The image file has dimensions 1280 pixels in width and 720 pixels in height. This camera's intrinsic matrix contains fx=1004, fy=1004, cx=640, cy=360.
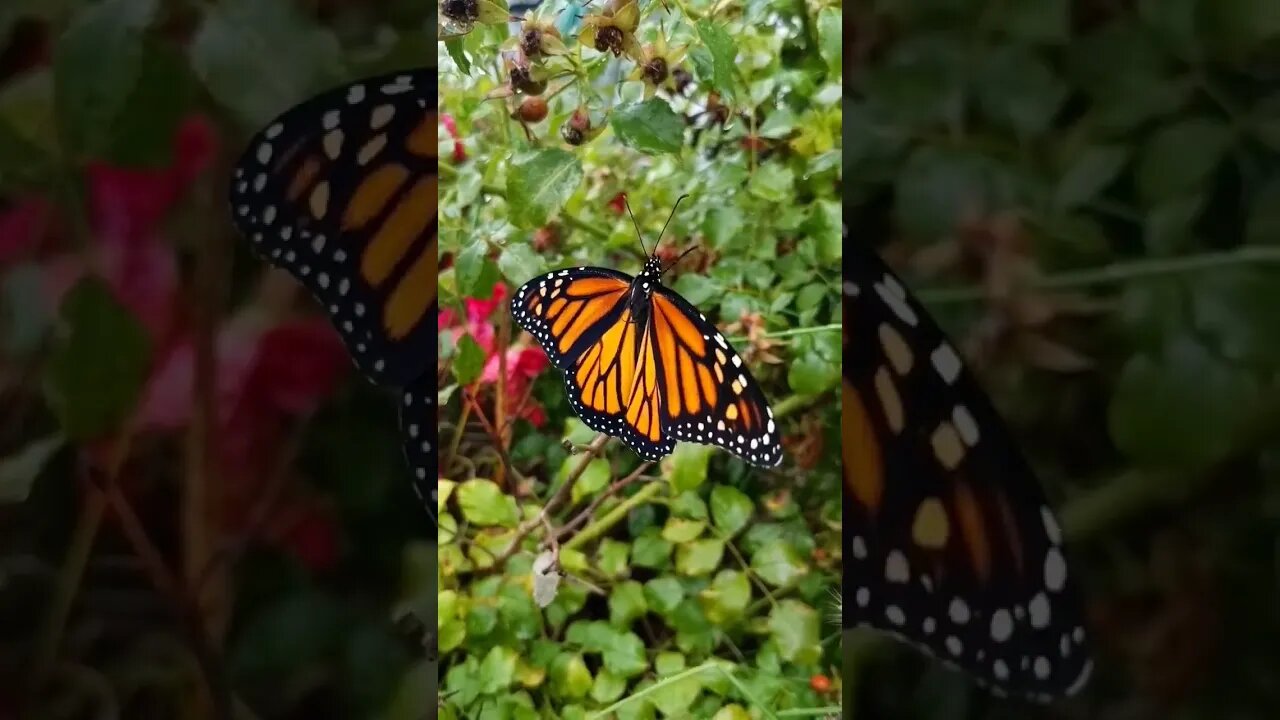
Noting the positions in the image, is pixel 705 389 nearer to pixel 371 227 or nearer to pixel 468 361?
pixel 468 361

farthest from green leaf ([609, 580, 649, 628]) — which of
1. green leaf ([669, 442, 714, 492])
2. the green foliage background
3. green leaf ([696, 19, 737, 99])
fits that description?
green leaf ([696, 19, 737, 99])

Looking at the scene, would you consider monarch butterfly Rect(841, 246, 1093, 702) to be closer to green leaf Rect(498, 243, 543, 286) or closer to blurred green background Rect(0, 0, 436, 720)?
green leaf Rect(498, 243, 543, 286)

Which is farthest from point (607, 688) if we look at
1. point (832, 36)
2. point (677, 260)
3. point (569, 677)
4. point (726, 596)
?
point (832, 36)

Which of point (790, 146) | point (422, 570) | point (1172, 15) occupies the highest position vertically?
point (1172, 15)

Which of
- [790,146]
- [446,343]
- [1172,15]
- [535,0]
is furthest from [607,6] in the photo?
[1172,15]

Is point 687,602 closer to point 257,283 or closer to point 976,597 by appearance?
point 976,597

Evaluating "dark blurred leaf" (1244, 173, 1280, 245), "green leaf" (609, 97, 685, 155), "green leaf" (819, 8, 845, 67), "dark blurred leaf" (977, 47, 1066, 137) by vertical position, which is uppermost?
"green leaf" (819, 8, 845, 67)

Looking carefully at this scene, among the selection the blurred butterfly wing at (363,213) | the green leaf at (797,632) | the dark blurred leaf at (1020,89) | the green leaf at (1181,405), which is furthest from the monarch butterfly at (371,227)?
the green leaf at (1181,405)

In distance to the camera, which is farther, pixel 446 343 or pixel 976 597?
pixel 446 343
